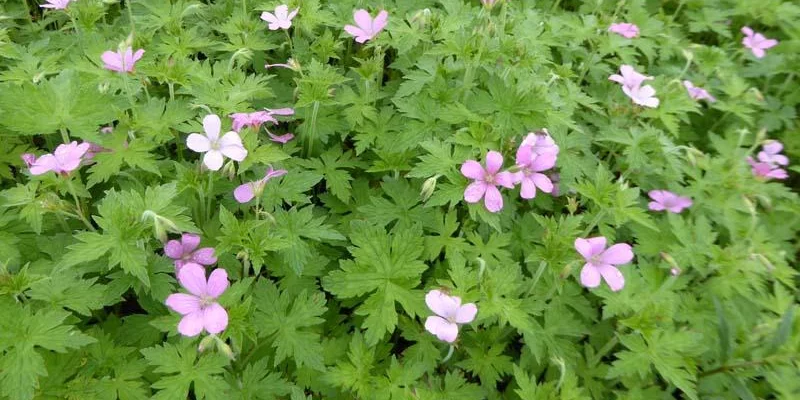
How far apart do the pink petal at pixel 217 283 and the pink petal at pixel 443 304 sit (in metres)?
0.67

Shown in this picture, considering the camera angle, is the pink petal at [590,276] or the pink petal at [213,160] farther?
the pink petal at [590,276]

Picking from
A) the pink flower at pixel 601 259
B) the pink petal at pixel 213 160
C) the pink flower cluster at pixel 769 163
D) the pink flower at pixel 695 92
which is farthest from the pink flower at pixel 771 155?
the pink petal at pixel 213 160

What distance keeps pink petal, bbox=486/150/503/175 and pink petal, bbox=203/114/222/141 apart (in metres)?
1.02

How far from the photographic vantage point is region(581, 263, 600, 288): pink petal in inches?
78.9

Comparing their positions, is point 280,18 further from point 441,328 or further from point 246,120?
point 441,328

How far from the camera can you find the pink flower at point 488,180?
2145 mm

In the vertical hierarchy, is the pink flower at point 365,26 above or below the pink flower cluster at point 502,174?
above

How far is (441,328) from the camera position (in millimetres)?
1830

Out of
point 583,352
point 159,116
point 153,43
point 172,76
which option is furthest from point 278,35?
point 583,352

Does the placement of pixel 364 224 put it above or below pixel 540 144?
below

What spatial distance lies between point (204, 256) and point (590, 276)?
142cm

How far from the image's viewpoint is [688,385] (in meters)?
2.02

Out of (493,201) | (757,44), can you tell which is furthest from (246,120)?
(757,44)

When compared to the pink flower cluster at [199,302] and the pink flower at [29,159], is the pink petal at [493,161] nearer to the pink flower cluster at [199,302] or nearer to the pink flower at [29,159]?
the pink flower cluster at [199,302]
